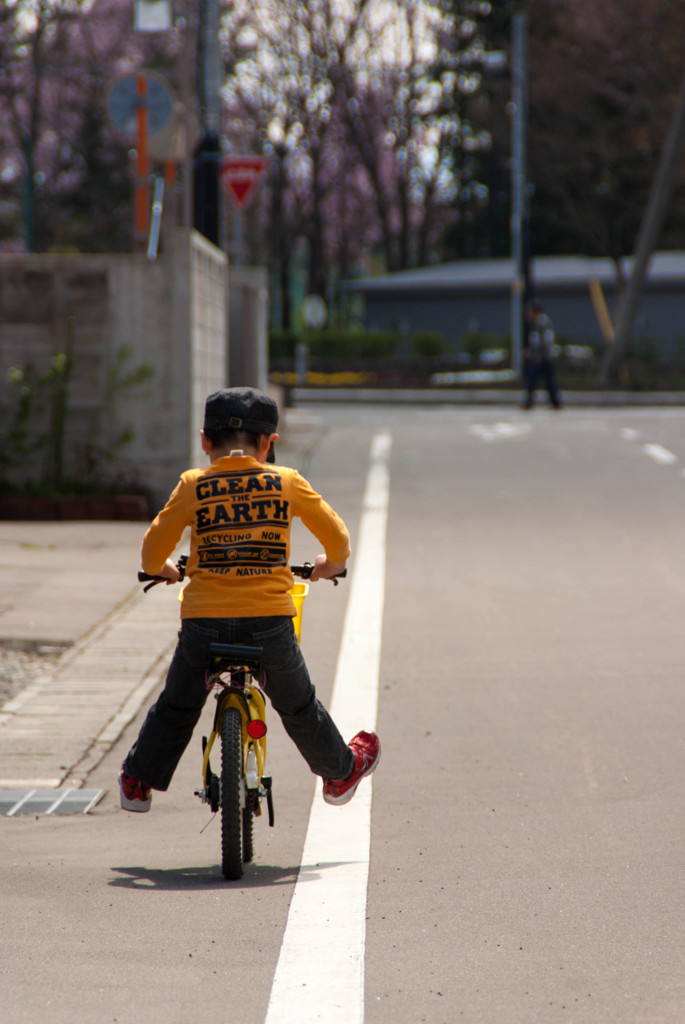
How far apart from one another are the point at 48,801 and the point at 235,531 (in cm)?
147

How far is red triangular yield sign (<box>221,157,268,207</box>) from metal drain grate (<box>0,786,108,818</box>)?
15.9 meters

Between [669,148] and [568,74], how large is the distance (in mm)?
8116

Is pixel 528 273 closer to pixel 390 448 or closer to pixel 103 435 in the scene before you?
pixel 390 448

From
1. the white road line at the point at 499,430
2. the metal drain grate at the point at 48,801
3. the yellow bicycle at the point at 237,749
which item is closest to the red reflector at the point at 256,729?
the yellow bicycle at the point at 237,749

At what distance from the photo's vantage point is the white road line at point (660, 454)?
16.5m

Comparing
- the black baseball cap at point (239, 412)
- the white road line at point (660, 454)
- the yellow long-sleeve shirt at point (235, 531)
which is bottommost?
the white road line at point (660, 454)

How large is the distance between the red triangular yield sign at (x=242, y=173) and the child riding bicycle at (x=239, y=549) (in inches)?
645

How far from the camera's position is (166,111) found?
1399 cm

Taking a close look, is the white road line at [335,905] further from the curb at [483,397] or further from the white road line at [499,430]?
the curb at [483,397]

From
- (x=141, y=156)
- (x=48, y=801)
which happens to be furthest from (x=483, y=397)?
(x=48, y=801)

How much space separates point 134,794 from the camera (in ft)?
15.6

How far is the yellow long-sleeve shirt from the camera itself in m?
4.42

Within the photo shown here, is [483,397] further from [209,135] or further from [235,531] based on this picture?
[235,531]

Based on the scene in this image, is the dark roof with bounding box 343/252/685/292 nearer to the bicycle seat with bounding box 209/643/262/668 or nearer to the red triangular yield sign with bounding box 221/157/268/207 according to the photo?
the red triangular yield sign with bounding box 221/157/268/207
